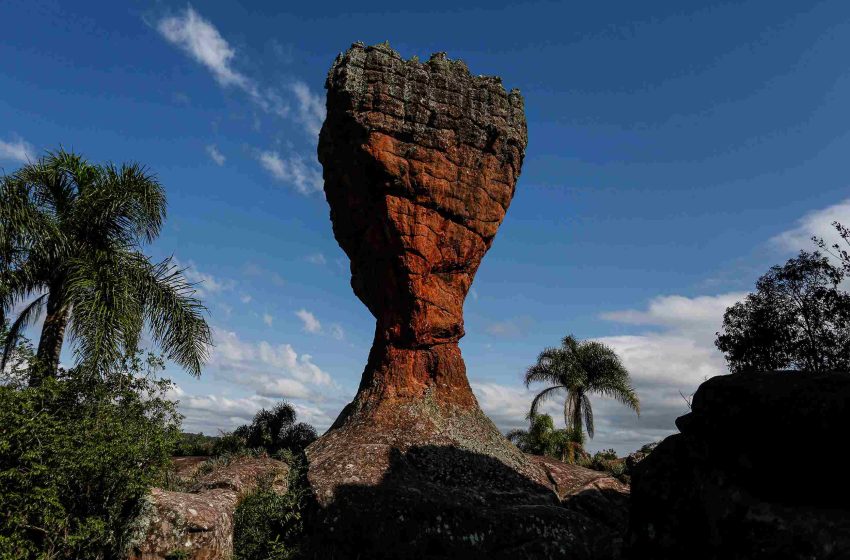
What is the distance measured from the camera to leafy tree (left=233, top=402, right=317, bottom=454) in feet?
112

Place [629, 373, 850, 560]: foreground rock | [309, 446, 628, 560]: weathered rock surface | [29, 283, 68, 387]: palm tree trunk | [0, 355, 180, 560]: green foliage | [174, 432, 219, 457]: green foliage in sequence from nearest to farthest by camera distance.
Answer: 1. [629, 373, 850, 560]: foreground rock
2. [0, 355, 180, 560]: green foliage
3. [309, 446, 628, 560]: weathered rock surface
4. [29, 283, 68, 387]: palm tree trunk
5. [174, 432, 219, 457]: green foliage

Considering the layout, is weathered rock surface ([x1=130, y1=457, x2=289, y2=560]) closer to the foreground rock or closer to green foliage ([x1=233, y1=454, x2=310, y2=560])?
green foliage ([x1=233, y1=454, x2=310, y2=560])

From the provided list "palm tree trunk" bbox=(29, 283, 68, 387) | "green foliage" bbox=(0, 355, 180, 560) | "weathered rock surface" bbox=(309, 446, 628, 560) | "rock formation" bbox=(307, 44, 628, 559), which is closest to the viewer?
"green foliage" bbox=(0, 355, 180, 560)

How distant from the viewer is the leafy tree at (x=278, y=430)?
34.1 meters

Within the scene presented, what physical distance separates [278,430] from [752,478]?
33.5 m

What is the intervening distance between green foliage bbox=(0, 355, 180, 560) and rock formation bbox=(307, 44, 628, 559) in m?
5.47

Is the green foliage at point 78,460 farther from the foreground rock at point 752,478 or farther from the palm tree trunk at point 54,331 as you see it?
the foreground rock at point 752,478

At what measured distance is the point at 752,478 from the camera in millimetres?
5414

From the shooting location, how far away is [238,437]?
33.8 meters

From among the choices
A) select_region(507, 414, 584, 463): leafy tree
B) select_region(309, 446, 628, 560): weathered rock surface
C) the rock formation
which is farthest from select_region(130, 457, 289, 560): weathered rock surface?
select_region(507, 414, 584, 463): leafy tree

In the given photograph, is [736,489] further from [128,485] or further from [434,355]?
[434,355]

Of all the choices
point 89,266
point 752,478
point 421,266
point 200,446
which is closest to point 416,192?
point 421,266

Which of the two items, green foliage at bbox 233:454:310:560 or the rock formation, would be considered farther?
the rock formation

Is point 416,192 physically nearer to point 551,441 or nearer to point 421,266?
point 421,266
